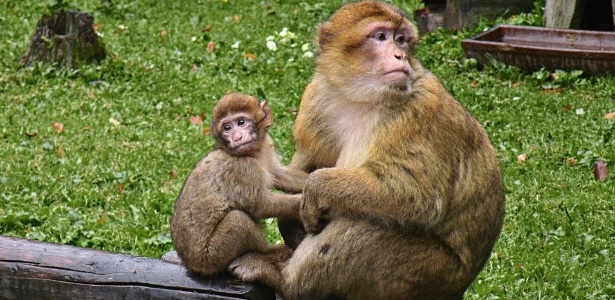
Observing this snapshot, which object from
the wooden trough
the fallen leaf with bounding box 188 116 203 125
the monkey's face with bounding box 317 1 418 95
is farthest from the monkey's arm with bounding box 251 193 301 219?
the wooden trough

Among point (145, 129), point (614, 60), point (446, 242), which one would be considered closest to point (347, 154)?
point (446, 242)

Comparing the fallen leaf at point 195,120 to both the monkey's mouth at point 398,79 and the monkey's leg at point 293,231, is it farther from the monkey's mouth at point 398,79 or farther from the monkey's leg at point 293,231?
the monkey's mouth at point 398,79

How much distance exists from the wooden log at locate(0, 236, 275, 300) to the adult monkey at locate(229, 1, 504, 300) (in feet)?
0.52


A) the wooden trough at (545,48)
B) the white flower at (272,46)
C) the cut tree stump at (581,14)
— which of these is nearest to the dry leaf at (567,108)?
the wooden trough at (545,48)

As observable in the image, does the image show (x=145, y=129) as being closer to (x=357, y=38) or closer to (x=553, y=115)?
(x=553, y=115)

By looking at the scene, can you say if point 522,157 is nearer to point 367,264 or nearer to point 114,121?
point 114,121

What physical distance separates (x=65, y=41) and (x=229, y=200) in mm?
7582

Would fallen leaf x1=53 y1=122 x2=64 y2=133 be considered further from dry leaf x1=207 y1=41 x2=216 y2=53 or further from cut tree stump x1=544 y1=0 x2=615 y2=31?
cut tree stump x1=544 y1=0 x2=615 y2=31

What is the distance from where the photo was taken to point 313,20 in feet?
45.9

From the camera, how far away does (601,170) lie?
8.32 m

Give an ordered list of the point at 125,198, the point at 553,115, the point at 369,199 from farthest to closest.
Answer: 1. the point at 553,115
2. the point at 125,198
3. the point at 369,199

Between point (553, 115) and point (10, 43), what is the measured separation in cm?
677

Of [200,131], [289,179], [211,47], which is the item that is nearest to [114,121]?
[200,131]

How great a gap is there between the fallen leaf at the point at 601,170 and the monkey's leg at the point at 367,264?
4008 millimetres
